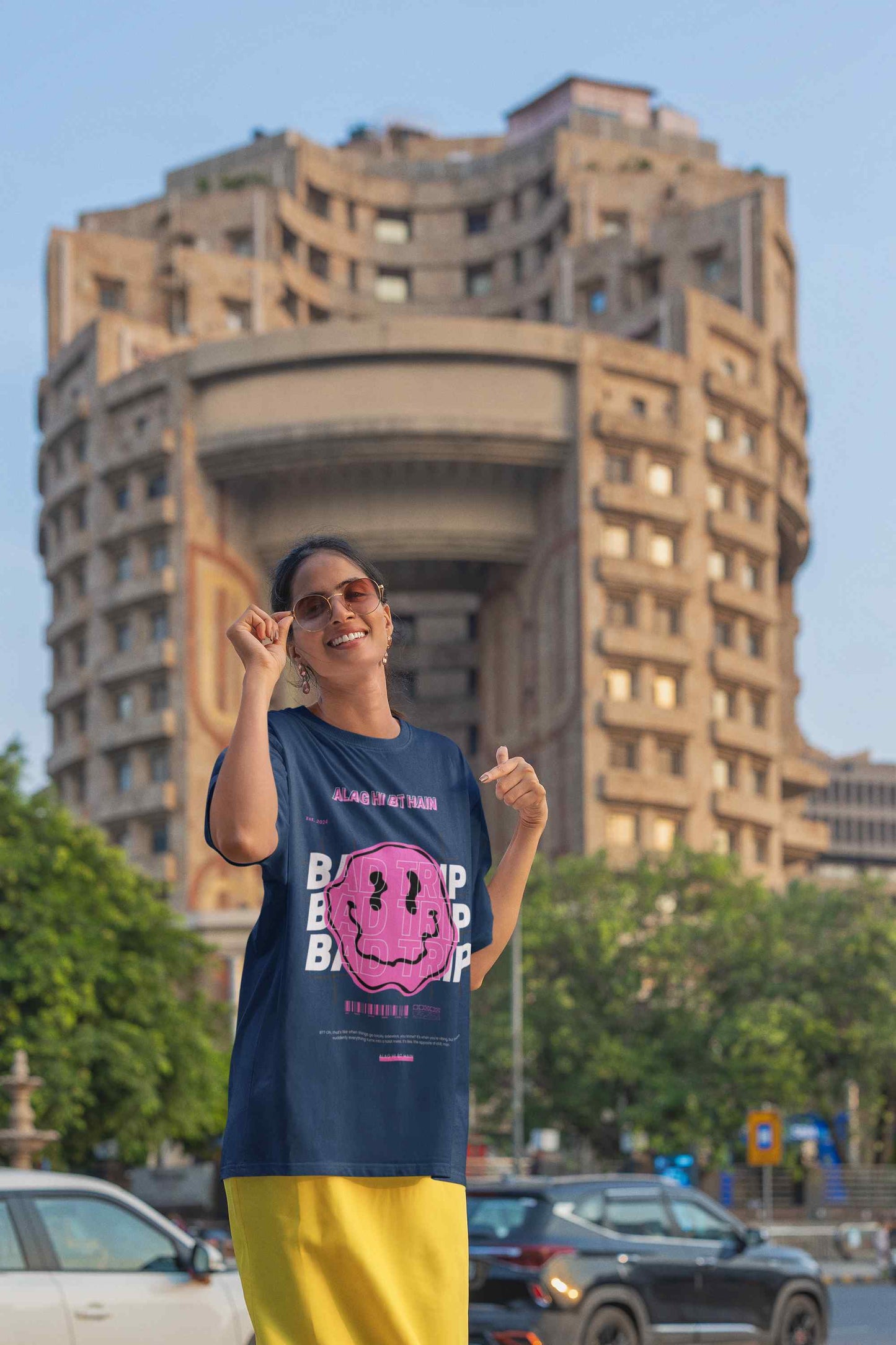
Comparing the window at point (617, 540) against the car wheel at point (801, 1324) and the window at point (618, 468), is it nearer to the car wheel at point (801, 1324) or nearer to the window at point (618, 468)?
the window at point (618, 468)

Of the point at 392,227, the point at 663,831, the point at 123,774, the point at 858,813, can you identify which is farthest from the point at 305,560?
the point at 858,813

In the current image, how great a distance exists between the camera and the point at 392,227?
93.1 m

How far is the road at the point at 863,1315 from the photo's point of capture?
1978 centimetres

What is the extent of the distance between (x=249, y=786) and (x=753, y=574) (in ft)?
251

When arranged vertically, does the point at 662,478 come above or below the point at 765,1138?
→ above

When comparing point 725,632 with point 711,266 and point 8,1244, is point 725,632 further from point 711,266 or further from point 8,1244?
point 8,1244

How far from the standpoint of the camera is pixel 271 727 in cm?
331

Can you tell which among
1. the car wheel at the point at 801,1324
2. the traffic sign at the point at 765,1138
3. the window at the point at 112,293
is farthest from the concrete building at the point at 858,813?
the car wheel at the point at 801,1324

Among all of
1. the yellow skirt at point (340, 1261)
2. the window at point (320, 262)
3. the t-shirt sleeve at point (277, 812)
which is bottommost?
the yellow skirt at point (340, 1261)

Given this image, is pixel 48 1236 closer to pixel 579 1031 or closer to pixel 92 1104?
pixel 92 1104

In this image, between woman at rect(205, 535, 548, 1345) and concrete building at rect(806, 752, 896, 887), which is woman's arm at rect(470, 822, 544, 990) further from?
concrete building at rect(806, 752, 896, 887)

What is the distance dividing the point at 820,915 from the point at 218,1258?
141ft

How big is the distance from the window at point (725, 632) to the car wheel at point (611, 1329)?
62210 millimetres

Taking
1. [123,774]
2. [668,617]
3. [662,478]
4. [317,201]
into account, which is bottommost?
[123,774]
